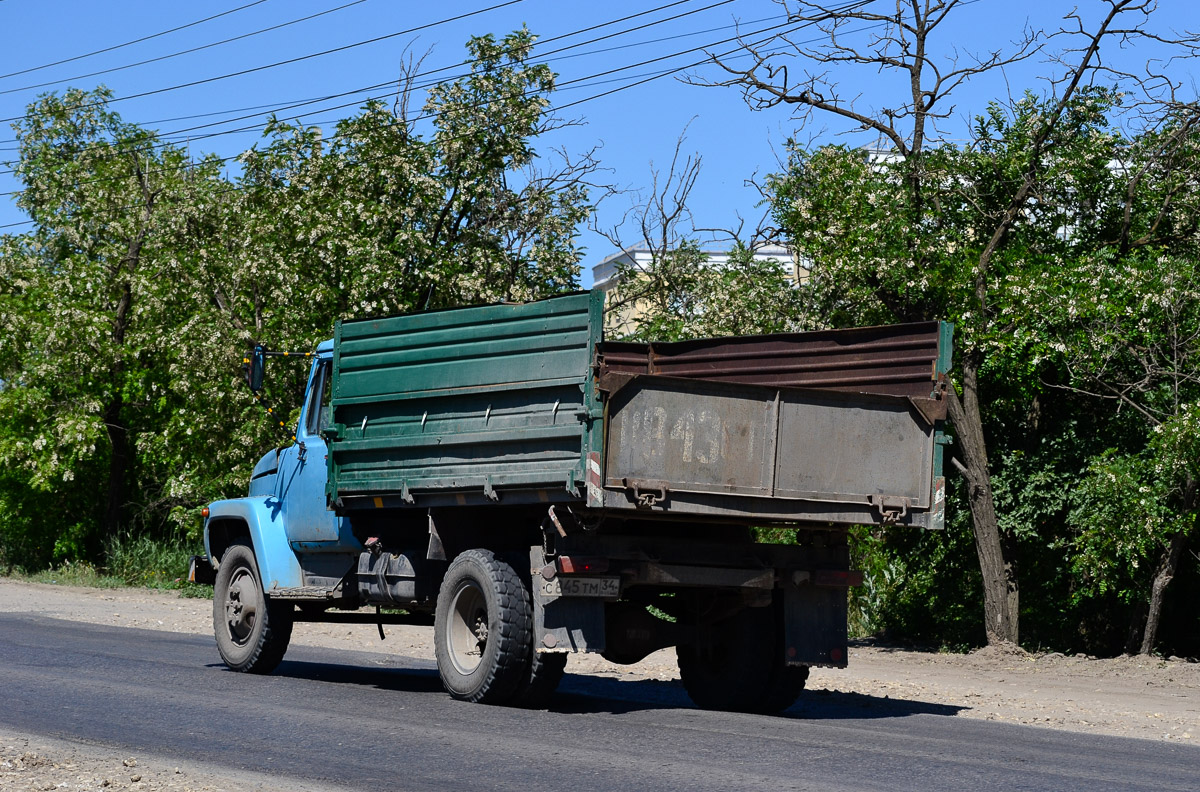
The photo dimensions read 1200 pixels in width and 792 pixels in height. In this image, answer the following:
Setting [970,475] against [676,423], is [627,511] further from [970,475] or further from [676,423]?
[970,475]

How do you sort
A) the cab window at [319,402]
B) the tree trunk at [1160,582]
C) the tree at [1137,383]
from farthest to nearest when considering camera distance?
the tree trunk at [1160,582], the tree at [1137,383], the cab window at [319,402]

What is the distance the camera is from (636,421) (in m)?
9.40

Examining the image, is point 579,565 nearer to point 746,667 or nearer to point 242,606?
point 746,667

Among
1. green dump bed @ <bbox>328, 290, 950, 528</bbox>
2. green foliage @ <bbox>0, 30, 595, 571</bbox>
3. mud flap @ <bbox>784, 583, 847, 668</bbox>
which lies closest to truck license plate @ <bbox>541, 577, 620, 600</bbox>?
green dump bed @ <bbox>328, 290, 950, 528</bbox>

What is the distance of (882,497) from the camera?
10047mm

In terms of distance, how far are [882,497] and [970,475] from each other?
26.1ft

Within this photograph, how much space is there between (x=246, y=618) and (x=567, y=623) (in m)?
4.34

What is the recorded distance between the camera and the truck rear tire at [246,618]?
41.0ft

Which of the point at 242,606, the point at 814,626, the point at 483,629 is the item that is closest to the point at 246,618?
the point at 242,606

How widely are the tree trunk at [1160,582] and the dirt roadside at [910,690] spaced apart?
18.3 inches

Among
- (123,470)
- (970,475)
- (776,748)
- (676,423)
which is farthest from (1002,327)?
(123,470)

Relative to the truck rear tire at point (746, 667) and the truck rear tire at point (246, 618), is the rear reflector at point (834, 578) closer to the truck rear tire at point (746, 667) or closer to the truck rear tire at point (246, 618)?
the truck rear tire at point (746, 667)

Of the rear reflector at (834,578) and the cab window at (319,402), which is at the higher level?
the cab window at (319,402)

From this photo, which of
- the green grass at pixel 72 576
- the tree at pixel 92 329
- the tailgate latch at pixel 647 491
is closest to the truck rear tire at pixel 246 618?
the tailgate latch at pixel 647 491
